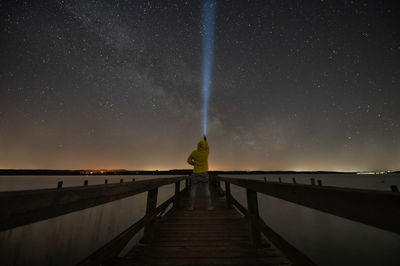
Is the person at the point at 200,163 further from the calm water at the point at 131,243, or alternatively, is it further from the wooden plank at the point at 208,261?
the wooden plank at the point at 208,261

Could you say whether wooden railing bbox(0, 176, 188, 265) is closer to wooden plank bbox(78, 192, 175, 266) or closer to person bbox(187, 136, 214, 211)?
wooden plank bbox(78, 192, 175, 266)

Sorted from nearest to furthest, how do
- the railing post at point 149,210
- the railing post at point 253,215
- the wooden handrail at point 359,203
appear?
the wooden handrail at point 359,203
the railing post at point 253,215
the railing post at point 149,210

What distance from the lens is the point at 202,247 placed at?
311cm

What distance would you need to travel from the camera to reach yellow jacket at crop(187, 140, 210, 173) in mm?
7348

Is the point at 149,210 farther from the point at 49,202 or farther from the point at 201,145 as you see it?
the point at 201,145

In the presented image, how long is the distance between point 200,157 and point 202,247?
4420mm

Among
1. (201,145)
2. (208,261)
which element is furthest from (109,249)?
(201,145)

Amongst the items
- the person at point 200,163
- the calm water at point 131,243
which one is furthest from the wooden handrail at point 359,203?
the calm water at point 131,243

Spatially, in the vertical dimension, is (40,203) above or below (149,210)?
above

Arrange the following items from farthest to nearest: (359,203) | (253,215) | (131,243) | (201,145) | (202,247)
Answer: (131,243) < (201,145) < (202,247) < (253,215) < (359,203)

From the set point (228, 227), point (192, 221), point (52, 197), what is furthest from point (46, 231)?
point (52, 197)

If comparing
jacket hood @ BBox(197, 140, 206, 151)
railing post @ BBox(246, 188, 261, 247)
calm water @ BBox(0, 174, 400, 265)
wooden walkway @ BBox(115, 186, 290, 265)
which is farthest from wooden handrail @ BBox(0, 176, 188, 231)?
calm water @ BBox(0, 174, 400, 265)

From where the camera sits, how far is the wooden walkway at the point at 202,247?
2617mm

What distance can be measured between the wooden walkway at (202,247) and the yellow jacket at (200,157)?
9.66 ft
